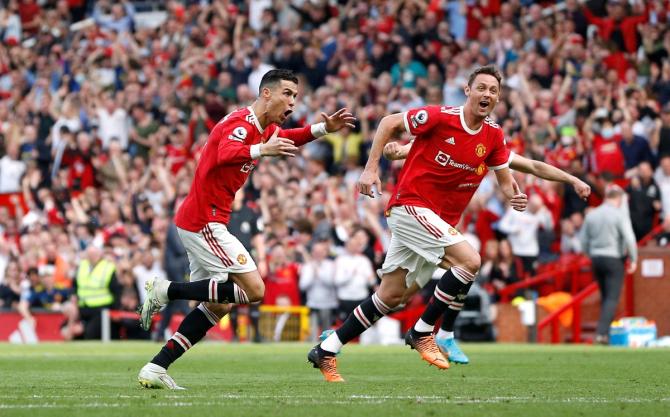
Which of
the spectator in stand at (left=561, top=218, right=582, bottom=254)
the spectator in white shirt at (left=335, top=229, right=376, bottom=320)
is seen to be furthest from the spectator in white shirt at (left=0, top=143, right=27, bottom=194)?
the spectator in stand at (left=561, top=218, right=582, bottom=254)

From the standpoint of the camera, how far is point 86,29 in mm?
32281

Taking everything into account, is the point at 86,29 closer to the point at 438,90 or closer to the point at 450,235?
the point at 438,90

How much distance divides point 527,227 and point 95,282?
7397mm

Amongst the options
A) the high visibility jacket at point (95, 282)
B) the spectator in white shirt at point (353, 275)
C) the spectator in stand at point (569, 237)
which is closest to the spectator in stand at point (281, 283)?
the spectator in white shirt at point (353, 275)

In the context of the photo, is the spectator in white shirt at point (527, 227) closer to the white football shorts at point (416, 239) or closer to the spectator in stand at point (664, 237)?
the spectator in stand at point (664, 237)

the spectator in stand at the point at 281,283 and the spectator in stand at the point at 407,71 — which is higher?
the spectator in stand at the point at 407,71

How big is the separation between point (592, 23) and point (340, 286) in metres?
6.63

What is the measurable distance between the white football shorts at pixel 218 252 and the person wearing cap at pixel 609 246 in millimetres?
9981

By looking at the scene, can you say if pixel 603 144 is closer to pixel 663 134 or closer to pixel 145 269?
pixel 663 134

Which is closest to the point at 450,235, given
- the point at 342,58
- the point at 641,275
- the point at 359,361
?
the point at 359,361

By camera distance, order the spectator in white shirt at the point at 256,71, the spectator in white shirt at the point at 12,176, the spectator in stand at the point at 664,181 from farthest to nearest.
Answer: the spectator in white shirt at the point at 12,176
the spectator in white shirt at the point at 256,71
the spectator in stand at the point at 664,181

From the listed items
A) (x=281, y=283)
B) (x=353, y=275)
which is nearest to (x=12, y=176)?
(x=281, y=283)

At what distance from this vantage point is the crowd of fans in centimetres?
2175

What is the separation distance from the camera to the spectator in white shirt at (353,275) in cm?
2173
